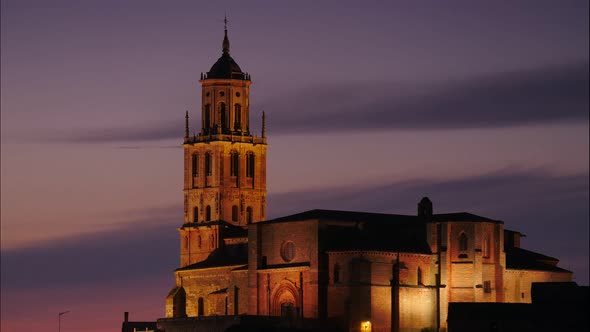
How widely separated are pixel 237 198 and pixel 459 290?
2323 cm

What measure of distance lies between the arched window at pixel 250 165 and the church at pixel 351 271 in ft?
11.9

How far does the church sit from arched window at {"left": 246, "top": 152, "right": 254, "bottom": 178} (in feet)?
11.9

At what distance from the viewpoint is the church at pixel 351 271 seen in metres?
130

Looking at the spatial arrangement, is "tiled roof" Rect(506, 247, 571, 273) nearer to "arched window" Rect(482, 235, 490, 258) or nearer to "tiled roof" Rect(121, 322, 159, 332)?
"arched window" Rect(482, 235, 490, 258)

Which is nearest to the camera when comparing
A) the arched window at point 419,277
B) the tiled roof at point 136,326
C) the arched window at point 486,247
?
the arched window at point 419,277

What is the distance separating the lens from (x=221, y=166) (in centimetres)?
14912

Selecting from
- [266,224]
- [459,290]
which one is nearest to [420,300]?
[459,290]

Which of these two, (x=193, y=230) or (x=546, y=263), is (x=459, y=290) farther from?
(x=193, y=230)

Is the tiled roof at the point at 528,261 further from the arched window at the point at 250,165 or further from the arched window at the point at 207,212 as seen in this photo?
the arched window at the point at 207,212

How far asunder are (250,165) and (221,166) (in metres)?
3.05

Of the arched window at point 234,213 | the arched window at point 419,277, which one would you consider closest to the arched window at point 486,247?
the arched window at point 419,277

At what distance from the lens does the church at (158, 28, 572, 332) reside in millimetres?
130000

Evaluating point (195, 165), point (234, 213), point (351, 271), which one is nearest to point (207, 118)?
point (195, 165)

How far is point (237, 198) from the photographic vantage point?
149625 mm
